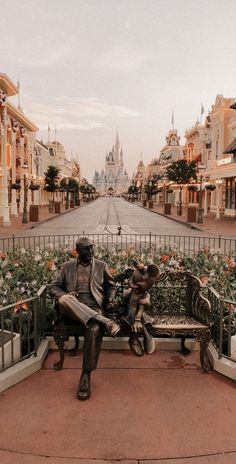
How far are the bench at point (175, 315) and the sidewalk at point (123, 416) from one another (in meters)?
0.37

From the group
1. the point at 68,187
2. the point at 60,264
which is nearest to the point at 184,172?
the point at 68,187

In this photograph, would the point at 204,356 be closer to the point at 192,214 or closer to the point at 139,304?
the point at 139,304

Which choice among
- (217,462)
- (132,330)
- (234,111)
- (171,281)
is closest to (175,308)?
(171,281)

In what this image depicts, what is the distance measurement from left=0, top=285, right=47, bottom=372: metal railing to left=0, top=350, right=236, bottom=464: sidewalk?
325 millimetres

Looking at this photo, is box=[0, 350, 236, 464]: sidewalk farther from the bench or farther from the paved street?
the paved street

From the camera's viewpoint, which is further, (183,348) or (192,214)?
(192,214)

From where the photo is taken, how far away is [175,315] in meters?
5.71

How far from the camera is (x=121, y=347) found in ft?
18.6

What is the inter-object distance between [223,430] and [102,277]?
2.16m

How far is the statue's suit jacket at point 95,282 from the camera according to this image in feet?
16.5

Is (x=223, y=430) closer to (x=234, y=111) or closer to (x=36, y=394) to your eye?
(x=36, y=394)

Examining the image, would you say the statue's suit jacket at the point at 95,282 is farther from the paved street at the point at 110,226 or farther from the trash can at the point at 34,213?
the trash can at the point at 34,213

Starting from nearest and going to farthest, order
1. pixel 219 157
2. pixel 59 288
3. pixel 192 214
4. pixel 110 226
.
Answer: pixel 59 288 → pixel 110 226 → pixel 192 214 → pixel 219 157

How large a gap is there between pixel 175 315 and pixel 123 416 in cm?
195
